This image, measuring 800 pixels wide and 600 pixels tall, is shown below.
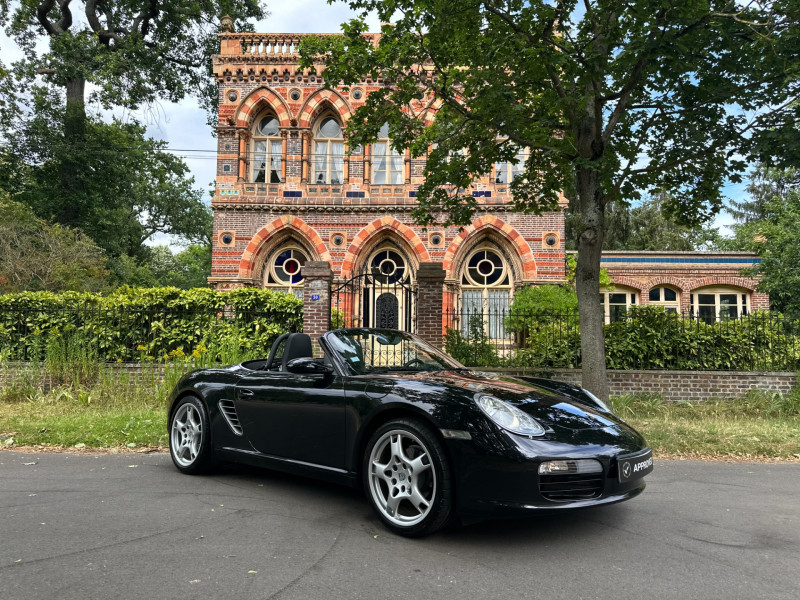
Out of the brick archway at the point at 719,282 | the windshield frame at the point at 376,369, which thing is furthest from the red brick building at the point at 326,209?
the windshield frame at the point at 376,369

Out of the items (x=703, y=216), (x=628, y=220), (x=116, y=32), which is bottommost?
(x=703, y=216)

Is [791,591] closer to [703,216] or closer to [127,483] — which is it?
[127,483]

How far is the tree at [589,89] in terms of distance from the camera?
746cm

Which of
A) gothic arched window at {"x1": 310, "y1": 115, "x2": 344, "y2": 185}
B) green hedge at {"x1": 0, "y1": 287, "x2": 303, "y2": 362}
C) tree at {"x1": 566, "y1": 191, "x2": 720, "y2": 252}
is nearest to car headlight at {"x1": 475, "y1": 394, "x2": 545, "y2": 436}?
green hedge at {"x1": 0, "y1": 287, "x2": 303, "y2": 362}

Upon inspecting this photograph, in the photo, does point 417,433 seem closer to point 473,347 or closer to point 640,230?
point 473,347

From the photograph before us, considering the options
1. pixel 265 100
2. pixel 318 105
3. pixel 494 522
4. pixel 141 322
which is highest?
pixel 265 100

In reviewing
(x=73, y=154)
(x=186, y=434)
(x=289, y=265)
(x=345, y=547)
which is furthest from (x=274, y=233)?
(x=345, y=547)

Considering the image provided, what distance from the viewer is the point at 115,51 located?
2306cm

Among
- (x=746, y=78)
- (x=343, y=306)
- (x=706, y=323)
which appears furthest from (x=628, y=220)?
(x=746, y=78)

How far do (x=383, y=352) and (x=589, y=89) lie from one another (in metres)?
6.32

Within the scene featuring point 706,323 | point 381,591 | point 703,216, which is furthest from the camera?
point 706,323

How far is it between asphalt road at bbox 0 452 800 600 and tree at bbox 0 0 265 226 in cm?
Answer: 2170

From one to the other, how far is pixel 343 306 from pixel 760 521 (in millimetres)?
15857

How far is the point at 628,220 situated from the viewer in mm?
39906
